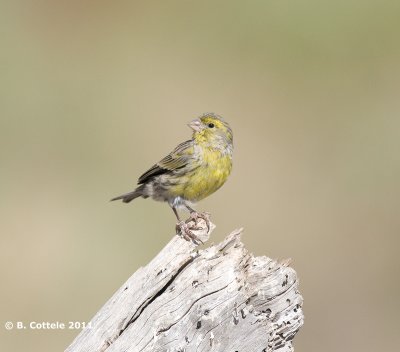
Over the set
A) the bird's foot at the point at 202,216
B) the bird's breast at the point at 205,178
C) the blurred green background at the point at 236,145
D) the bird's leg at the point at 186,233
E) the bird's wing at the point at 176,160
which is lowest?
the bird's leg at the point at 186,233

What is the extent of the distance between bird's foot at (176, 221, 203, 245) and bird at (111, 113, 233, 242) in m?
1.39

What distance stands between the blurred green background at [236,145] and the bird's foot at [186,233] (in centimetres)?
470

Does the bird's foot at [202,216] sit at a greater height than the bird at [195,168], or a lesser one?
lesser

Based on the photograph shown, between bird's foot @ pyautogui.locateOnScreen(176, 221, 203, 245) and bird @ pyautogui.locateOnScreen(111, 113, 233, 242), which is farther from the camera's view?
bird @ pyautogui.locateOnScreen(111, 113, 233, 242)

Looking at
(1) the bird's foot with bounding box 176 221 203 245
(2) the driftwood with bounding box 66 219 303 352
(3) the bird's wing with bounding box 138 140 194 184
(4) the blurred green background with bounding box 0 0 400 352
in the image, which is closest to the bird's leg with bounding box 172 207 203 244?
(1) the bird's foot with bounding box 176 221 203 245

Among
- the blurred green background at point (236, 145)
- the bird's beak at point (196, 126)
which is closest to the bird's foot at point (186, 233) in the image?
the bird's beak at point (196, 126)

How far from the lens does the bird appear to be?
29.1 feet

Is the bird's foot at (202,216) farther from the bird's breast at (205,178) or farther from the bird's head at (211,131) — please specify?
A: the bird's head at (211,131)

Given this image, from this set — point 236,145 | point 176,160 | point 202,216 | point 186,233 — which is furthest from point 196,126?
point 236,145

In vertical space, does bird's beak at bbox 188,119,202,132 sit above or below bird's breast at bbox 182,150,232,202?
above

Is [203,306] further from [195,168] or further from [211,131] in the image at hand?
[211,131]

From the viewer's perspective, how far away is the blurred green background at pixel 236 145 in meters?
13.3

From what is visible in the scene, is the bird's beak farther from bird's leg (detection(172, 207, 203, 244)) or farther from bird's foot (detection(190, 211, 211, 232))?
bird's leg (detection(172, 207, 203, 244))

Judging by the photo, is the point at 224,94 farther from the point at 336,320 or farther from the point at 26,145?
the point at 336,320
